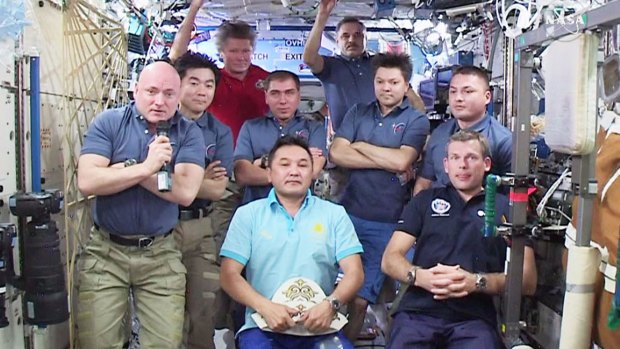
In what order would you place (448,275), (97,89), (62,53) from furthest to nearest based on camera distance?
1. (97,89)
2. (62,53)
3. (448,275)

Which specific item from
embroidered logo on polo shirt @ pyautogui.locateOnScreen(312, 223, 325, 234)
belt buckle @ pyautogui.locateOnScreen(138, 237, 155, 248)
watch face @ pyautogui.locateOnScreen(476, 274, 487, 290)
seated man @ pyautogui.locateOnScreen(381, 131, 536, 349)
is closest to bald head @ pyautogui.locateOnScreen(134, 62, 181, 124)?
belt buckle @ pyautogui.locateOnScreen(138, 237, 155, 248)

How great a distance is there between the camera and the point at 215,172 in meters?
3.49

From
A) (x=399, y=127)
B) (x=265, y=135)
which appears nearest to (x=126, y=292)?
(x=265, y=135)

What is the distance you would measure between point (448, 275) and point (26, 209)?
6.03 ft

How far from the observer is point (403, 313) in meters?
3.00

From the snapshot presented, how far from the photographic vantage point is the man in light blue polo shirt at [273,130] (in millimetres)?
3732

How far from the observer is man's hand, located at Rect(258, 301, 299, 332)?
278 centimetres

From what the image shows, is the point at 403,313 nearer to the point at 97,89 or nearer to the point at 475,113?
the point at 475,113

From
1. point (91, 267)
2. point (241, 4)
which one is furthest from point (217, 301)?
point (241, 4)

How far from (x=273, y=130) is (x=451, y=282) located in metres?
1.49

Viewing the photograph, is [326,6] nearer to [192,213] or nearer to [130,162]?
[192,213]

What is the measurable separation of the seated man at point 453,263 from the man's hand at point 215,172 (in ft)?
3.41

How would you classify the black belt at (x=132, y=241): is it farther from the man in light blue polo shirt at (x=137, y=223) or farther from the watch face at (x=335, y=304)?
the watch face at (x=335, y=304)

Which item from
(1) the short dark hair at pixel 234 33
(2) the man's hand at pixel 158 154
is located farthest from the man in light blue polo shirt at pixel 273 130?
(2) the man's hand at pixel 158 154
